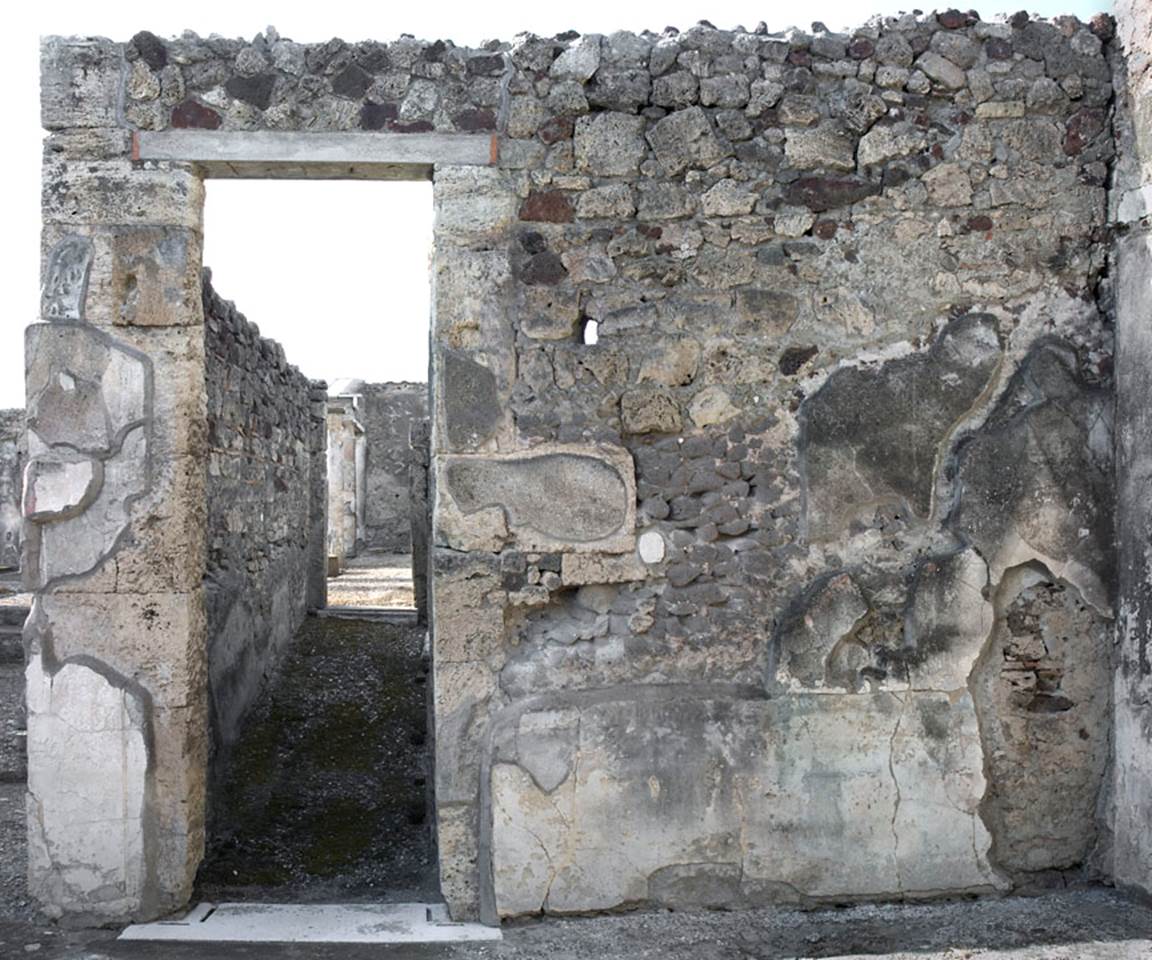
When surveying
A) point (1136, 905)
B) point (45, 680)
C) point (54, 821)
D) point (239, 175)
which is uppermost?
point (239, 175)

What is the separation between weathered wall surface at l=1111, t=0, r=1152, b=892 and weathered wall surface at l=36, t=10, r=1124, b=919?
0.31 ft

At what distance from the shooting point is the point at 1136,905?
3693 millimetres

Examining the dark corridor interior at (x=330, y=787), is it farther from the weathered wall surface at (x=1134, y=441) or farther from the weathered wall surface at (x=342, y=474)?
the weathered wall surface at (x=342, y=474)

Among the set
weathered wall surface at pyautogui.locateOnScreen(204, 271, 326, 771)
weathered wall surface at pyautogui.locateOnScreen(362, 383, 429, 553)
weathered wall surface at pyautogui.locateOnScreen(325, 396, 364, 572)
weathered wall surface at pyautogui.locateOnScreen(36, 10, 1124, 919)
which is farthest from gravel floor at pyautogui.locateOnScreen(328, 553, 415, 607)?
weathered wall surface at pyautogui.locateOnScreen(36, 10, 1124, 919)

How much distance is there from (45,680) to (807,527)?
2683mm

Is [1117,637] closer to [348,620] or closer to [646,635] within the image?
[646,635]

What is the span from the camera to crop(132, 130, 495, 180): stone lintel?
3703 mm

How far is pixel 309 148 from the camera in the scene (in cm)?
372

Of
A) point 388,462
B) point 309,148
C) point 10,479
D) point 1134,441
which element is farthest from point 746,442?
point 388,462

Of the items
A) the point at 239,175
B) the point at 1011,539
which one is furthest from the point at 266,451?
the point at 1011,539

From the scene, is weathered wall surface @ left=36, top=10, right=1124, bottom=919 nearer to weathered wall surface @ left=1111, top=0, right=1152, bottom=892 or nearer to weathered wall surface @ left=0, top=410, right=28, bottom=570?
weathered wall surface @ left=1111, top=0, right=1152, bottom=892

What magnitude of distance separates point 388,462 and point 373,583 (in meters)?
5.61

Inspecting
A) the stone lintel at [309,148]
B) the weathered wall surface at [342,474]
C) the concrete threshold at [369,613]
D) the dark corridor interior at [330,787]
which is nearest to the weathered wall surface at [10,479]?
the weathered wall surface at [342,474]

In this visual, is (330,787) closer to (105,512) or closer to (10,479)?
(105,512)
